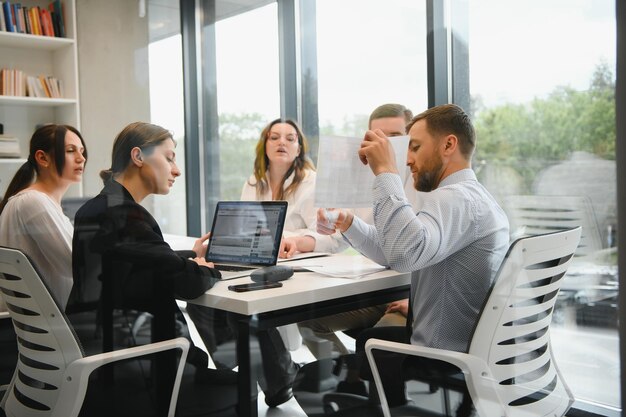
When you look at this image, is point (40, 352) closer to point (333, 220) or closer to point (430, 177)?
point (333, 220)

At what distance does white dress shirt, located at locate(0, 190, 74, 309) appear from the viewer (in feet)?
5.05

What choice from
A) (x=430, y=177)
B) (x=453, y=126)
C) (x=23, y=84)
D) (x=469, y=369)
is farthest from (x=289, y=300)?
(x=23, y=84)

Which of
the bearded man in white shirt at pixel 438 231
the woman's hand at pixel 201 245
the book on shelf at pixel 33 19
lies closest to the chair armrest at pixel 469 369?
the bearded man in white shirt at pixel 438 231

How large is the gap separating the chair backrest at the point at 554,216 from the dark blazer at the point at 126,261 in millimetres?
1024

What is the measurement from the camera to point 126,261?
171 centimetres

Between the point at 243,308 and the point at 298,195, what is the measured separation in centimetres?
68

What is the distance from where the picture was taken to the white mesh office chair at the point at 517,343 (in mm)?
1556

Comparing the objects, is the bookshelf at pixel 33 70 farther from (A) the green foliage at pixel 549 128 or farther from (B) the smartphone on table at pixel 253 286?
(A) the green foliage at pixel 549 128

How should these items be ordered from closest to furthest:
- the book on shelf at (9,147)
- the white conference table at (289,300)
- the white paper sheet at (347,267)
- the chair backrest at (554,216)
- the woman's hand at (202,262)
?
the book on shelf at (9,147)
the white conference table at (289,300)
the woman's hand at (202,262)
the white paper sheet at (347,267)
the chair backrest at (554,216)

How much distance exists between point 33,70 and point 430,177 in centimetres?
113

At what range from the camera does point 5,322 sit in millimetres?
1588

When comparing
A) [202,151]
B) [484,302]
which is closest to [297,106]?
[202,151]

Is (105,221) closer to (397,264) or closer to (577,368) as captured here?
(397,264)

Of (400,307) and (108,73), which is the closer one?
(108,73)
